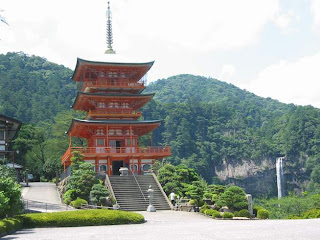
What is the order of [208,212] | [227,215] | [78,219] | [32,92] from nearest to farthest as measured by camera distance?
[78,219] < [227,215] < [208,212] < [32,92]

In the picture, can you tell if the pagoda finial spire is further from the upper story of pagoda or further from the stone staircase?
the stone staircase

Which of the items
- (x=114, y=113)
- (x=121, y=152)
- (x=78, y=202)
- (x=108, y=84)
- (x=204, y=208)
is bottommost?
(x=204, y=208)

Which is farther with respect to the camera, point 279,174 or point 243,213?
point 279,174

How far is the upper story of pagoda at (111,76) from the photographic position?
43.2 meters

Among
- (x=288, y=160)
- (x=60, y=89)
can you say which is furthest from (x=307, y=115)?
(x=60, y=89)

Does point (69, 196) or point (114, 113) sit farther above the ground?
point (114, 113)

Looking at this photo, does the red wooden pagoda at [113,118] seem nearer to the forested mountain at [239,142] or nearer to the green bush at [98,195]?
the green bush at [98,195]

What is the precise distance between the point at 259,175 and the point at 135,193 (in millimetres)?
86358

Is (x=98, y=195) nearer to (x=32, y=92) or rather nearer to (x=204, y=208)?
(x=204, y=208)

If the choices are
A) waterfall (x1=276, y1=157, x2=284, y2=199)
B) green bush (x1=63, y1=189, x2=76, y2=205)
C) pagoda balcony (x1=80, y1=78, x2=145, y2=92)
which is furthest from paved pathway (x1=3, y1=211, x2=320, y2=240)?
waterfall (x1=276, y1=157, x2=284, y2=199)

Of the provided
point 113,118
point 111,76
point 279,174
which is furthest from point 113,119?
point 279,174

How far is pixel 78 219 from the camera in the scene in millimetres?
23906

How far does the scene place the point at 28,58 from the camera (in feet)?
441

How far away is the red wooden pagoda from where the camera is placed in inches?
1636
